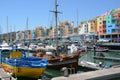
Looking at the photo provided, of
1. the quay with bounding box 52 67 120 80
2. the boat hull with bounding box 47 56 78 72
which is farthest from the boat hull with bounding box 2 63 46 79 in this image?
the boat hull with bounding box 47 56 78 72

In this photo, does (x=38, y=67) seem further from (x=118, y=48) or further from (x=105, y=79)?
(x=118, y=48)

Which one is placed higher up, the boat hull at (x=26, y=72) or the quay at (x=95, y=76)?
the quay at (x=95, y=76)

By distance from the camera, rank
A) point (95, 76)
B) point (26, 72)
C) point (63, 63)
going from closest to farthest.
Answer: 1. point (95, 76)
2. point (26, 72)
3. point (63, 63)

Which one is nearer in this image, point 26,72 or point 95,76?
point 95,76

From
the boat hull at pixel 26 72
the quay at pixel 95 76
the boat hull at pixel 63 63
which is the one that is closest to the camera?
the quay at pixel 95 76

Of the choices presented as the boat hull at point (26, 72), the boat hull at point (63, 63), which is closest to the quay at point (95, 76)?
the boat hull at point (26, 72)

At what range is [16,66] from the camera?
2056cm

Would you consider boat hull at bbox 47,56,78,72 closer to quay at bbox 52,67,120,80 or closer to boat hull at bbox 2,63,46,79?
boat hull at bbox 2,63,46,79

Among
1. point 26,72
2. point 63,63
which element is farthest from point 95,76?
point 63,63

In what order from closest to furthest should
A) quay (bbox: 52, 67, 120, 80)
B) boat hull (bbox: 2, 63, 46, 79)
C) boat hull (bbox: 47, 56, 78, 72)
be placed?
quay (bbox: 52, 67, 120, 80) → boat hull (bbox: 2, 63, 46, 79) → boat hull (bbox: 47, 56, 78, 72)

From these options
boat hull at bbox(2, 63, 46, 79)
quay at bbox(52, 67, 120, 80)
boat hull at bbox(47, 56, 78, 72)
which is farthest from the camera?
boat hull at bbox(47, 56, 78, 72)

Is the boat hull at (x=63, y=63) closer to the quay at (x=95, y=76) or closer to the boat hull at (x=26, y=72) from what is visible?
the boat hull at (x=26, y=72)

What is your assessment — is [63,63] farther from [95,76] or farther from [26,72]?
[95,76]

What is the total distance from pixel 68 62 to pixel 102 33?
65874mm
